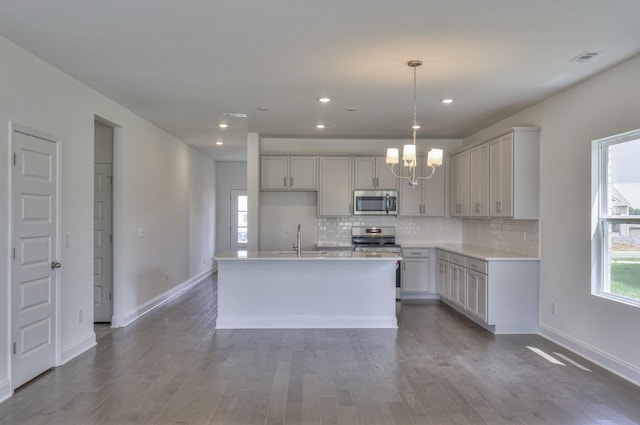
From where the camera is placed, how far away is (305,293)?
5387 millimetres

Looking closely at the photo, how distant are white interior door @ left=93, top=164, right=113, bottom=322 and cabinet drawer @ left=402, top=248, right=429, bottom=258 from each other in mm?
4155

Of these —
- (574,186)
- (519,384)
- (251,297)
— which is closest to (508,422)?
(519,384)

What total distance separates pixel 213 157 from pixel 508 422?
27.3 ft

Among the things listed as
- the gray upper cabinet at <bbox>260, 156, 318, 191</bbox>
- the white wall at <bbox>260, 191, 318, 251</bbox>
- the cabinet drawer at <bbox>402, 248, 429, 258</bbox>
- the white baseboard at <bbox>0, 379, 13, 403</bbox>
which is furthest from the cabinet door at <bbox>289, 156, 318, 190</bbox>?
the white baseboard at <bbox>0, 379, 13, 403</bbox>

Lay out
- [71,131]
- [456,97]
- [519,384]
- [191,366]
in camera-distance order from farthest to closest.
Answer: [456,97], [71,131], [191,366], [519,384]

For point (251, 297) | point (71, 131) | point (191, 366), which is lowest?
point (191, 366)

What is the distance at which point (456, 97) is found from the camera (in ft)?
16.1

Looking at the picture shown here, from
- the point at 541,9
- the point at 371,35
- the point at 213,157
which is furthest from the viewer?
the point at 213,157

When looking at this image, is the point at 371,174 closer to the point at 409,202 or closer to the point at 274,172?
the point at 409,202

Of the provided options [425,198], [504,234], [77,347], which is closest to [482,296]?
[504,234]

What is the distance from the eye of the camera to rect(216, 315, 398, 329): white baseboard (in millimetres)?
5316

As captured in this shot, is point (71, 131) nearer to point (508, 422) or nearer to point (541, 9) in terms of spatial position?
point (541, 9)

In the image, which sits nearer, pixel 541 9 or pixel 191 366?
Answer: pixel 541 9

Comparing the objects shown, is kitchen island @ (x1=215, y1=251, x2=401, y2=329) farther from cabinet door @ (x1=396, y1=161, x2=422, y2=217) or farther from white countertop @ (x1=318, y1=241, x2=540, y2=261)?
cabinet door @ (x1=396, y1=161, x2=422, y2=217)
